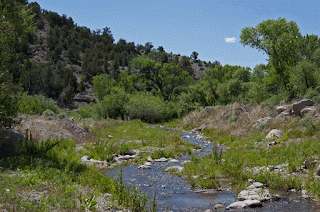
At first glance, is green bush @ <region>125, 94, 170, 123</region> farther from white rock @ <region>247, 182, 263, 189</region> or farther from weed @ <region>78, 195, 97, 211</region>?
weed @ <region>78, 195, 97, 211</region>

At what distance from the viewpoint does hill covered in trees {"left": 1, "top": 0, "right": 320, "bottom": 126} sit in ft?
71.9

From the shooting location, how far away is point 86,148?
1523cm

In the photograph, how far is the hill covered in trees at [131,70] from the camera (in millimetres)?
21906

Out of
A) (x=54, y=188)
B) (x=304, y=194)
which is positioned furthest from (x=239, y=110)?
(x=54, y=188)

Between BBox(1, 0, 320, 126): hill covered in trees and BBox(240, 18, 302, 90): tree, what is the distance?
0.38 ft

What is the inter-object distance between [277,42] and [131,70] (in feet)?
174

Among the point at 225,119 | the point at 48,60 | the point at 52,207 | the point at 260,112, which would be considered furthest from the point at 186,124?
the point at 48,60

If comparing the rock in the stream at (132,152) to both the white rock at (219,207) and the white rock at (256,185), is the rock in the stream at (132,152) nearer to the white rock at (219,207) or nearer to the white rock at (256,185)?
the white rock at (256,185)

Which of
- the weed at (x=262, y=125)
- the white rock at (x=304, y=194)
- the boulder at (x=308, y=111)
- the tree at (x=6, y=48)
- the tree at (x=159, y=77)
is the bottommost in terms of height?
the white rock at (x=304, y=194)

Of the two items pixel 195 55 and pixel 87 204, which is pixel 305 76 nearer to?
pixel 87 204

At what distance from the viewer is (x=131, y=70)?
7650 centimetres

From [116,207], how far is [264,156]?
28.8ft

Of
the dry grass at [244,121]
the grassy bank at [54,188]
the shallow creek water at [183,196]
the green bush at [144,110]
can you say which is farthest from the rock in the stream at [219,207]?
the green bush at [144,110]

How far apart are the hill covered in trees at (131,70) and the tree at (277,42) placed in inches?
4.5
